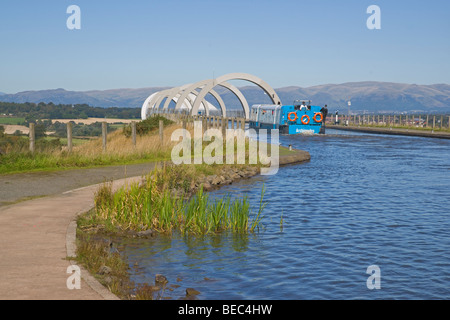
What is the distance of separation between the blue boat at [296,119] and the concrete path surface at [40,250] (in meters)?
39.5

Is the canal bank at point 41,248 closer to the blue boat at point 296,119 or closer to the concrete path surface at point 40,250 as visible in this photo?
the concrete path surface at point 40,250

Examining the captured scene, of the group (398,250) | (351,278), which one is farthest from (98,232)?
(398,250)

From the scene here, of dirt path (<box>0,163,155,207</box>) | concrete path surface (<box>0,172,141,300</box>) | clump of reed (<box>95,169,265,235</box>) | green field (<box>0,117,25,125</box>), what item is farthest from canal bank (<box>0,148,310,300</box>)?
green field (<box>0,117,25,125</box>)

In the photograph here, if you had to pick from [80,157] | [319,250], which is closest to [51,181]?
[80,157]

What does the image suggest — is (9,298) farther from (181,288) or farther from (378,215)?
(378,215)

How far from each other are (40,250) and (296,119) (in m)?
45.0

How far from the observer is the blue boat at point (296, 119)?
51.7 metres

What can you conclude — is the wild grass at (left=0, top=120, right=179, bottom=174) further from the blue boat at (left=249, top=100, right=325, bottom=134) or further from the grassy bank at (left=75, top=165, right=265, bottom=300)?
the blue boat at (left=249, top=100, right=325, bottom=134)

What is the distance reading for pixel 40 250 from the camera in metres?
8.61

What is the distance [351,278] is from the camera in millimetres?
9102

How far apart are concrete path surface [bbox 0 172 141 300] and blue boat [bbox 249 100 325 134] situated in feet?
130
